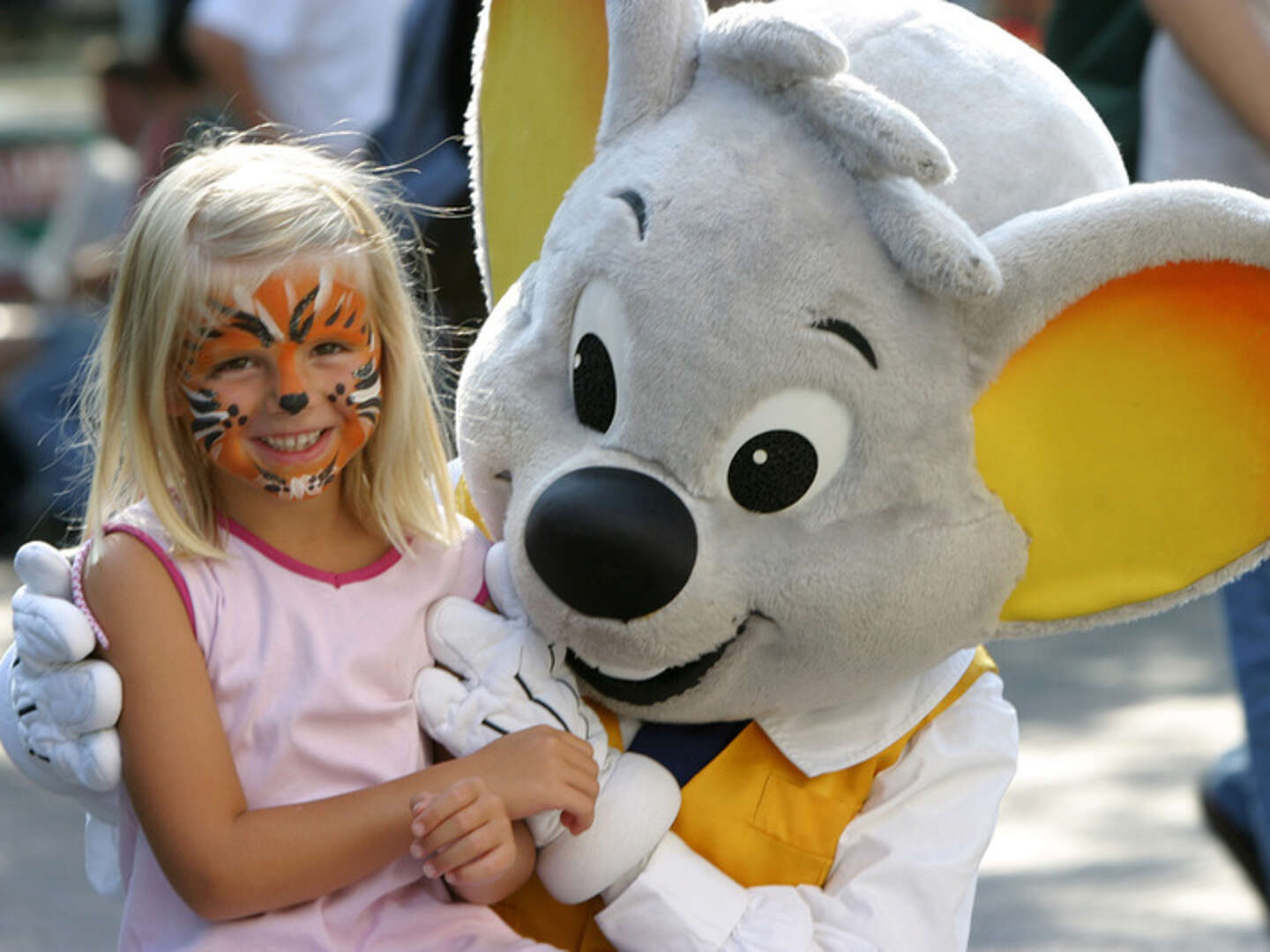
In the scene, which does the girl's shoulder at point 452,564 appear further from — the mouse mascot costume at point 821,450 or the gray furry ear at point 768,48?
the gray furry ear at point 768,48

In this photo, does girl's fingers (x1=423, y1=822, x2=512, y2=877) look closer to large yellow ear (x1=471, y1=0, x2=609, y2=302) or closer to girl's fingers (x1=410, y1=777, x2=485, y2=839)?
girl's fingers (x1=410, y1=777, x2=485, y2=839)

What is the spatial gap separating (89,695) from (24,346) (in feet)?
18.2

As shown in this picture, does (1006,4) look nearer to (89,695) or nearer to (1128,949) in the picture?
(1128,949)

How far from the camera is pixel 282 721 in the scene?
2.02 metres

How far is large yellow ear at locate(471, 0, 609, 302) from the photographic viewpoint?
2.24 metres

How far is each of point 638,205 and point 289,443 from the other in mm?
419

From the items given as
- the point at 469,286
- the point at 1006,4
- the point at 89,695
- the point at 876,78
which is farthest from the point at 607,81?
the point at 1006,4

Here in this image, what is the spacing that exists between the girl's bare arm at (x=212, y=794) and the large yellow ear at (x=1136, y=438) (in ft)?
1.73

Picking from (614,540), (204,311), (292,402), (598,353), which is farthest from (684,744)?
(204,311)

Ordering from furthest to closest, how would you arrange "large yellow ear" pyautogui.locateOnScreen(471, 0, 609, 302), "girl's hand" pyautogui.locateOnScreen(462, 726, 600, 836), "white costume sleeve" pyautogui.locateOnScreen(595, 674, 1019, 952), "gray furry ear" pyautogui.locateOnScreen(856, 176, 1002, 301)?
"large yellow ear" pyautogui.locateOnScreen(471, 0, 609, 302) < "white costume sleeve" pyautogui.locateOnScreen(595, 674, 1019, 952) < "girl's hand" pyautogui.locateOnScreen(462, 726, 600, 836) < "gray furry ear" pyautogui.locateOnScreen(856, 176, 1002, 301)

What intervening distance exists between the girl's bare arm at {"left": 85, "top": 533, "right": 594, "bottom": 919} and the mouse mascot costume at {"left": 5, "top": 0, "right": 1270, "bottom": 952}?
0.17ft

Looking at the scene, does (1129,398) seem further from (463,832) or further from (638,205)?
(463,832)

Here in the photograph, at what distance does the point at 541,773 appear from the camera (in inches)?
77.4

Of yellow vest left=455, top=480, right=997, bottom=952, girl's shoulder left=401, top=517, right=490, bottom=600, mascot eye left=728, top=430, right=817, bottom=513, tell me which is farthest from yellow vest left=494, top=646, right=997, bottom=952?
mascot eye left=728, top=430, right=817, bottom=513
